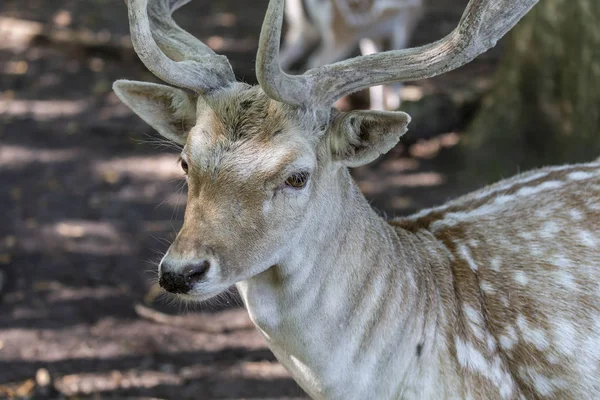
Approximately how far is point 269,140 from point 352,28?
3879mm

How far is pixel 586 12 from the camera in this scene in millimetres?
4832

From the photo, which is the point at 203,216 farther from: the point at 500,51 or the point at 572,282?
the point at 500,51

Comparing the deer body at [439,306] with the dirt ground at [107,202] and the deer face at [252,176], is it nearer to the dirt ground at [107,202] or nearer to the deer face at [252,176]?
the deer face at [252,176]

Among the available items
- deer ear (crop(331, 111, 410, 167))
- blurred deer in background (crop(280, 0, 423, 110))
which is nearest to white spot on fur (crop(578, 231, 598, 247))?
deer ear (crop(331, 111, 410, 167))

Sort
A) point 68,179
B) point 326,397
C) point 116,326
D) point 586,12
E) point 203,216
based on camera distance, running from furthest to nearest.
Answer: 1. point 68,179
2. point 586,12
3. point 116,326
4. point 326,397
5. point 203,216

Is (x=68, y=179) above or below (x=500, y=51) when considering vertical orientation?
below

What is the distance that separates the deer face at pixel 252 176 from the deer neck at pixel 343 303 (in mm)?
106

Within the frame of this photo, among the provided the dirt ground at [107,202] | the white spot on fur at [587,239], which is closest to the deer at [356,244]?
the white spot on fur at [587,239]

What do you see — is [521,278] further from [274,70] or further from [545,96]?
[545,96]

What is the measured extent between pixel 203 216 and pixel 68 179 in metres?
3.64

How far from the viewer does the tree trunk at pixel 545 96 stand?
489 cm

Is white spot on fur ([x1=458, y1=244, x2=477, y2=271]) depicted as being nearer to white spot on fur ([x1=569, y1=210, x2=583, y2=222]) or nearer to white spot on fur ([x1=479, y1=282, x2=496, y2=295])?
white spot on fur ([x1=479, y1=282, x2=496, y2=295])

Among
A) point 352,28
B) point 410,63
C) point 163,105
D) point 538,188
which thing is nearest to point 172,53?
point 163,105

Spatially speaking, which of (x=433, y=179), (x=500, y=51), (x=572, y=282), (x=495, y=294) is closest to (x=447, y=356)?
(x=495, y=294)
